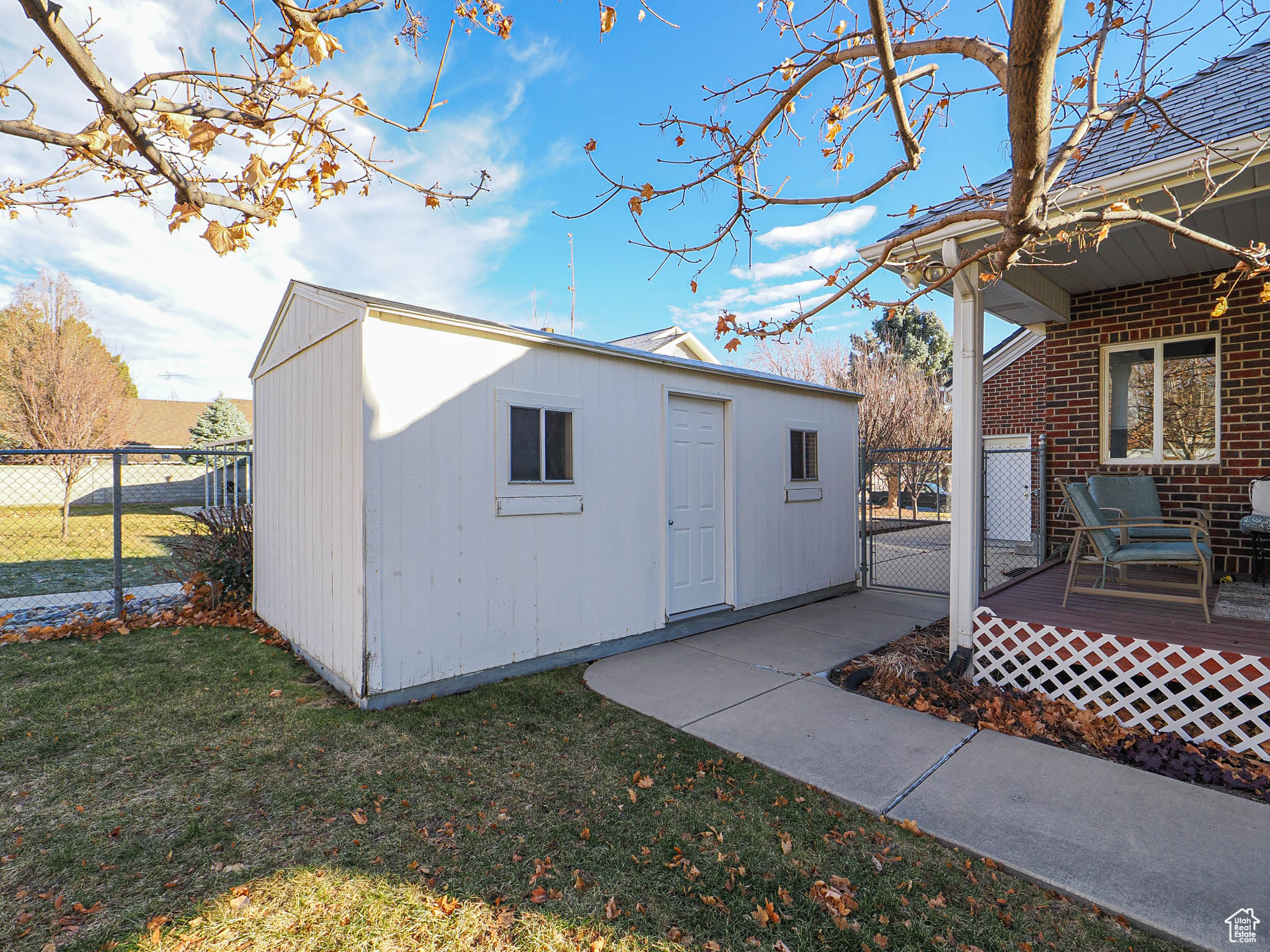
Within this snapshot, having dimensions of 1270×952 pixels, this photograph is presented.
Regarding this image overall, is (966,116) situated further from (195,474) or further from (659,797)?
(195,474)

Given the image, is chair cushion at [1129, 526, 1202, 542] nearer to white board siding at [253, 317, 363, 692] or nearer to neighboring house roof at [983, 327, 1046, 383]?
neighboring house roof at [983, 327, 1046, 383]

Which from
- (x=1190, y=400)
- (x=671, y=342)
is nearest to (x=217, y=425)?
(x=671, y=342)

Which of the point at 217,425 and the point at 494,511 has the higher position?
the point at 217,425

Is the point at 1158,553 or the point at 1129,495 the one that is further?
the point at 1129,495

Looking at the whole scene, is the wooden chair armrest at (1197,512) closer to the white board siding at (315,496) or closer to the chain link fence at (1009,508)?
the chain link fence at (1009,508)

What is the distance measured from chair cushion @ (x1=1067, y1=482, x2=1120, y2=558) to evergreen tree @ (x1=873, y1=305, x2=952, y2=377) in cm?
1964

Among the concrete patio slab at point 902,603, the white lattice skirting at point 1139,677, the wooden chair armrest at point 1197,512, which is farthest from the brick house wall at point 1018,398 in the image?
the white lattice skirting at point 1139,677

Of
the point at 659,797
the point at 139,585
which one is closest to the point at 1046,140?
the point at 659,797

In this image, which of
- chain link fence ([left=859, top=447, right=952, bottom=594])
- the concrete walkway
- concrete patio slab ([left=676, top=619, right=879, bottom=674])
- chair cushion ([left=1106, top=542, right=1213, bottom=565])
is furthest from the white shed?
chair cushion ([left=1106, top=542, right=1213, bottom=565])

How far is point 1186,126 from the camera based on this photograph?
11.9 ft

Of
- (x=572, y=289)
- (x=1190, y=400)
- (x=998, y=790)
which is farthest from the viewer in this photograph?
(x=572, y=289)

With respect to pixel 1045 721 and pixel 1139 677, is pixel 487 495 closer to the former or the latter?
pixel 1045 721

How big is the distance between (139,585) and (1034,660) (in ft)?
31.7

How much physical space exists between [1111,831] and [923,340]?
26.6 m
